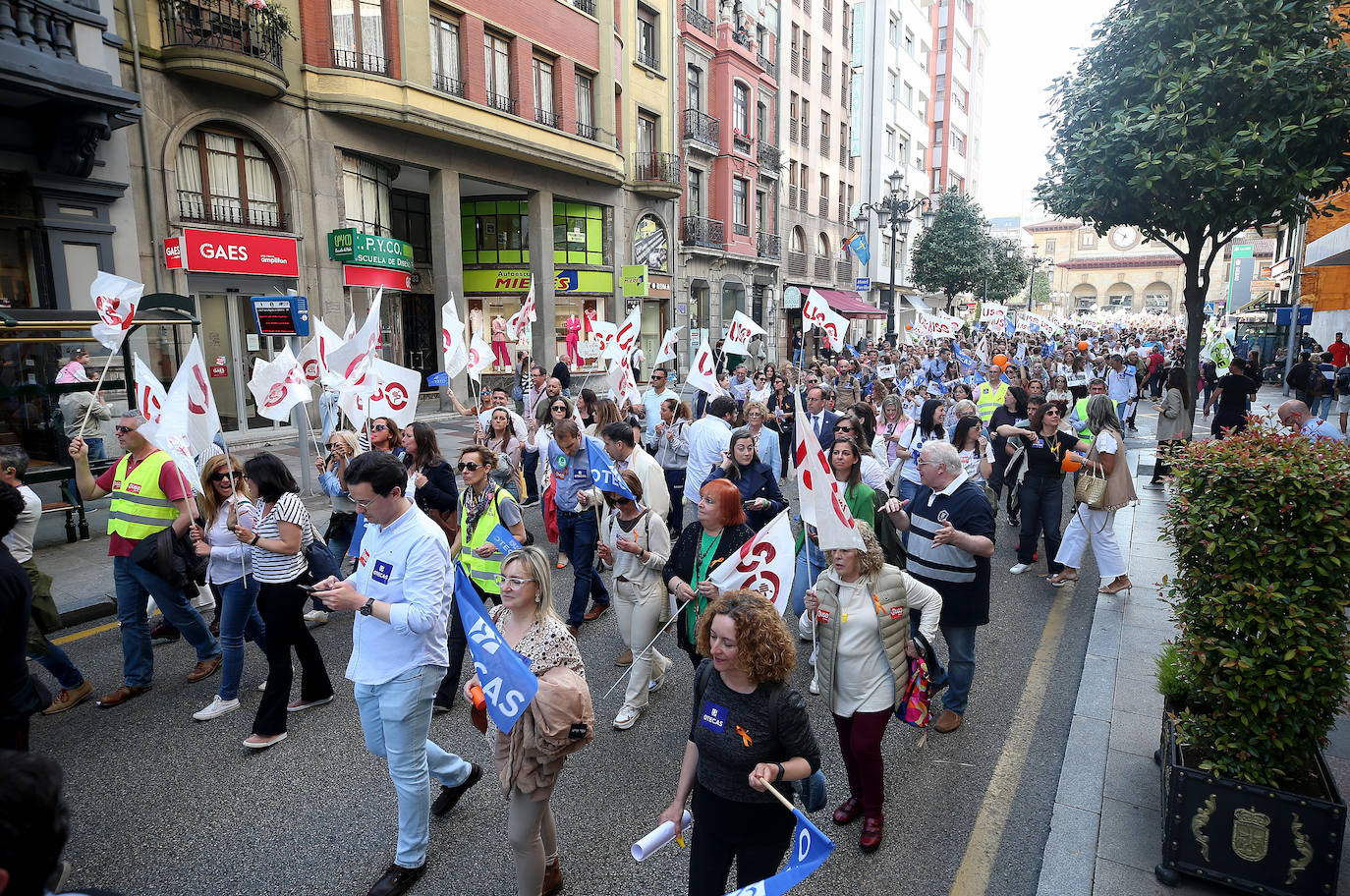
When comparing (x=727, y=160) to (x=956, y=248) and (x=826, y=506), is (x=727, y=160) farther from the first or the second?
(x=826, y=506)

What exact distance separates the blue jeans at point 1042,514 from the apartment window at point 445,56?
60.7 feet

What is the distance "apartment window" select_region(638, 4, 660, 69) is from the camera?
1144 inches

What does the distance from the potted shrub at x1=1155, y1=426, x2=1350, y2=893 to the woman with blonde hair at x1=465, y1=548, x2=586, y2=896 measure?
9.13ft

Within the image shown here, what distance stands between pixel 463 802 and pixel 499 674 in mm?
1774

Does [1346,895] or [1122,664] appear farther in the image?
[1122,664]

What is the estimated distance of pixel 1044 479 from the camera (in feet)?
26.4

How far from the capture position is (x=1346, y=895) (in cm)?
336

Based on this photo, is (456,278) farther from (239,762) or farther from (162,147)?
(239,762)

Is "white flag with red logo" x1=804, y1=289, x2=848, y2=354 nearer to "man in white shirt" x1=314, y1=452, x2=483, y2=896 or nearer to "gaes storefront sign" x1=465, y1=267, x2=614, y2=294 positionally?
"gaes storefront sign" x1=465, y1=267, x2=614, y2=294

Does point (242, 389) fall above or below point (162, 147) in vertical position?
below

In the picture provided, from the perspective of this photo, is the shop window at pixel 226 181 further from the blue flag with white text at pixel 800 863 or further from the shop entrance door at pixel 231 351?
the blue flag with white text at pixel 800 863

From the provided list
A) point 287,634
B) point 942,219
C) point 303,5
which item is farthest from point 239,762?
point 942,219

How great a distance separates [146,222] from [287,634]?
13.8m

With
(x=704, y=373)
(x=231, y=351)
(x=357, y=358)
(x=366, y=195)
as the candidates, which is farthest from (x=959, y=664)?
(x=366, y=195)
